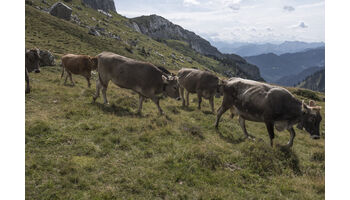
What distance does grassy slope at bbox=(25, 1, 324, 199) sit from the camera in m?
6.68

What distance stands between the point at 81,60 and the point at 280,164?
1853 cm

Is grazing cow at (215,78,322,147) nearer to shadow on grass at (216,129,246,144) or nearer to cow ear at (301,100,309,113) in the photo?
cow ear at (301,100,309,113)

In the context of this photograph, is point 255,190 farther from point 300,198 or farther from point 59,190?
point 59,190

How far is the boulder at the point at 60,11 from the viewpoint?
7913cm

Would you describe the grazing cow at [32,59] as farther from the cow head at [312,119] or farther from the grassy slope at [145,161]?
the cow head at [312,119]

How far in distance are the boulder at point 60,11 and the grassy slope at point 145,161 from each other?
270 ft

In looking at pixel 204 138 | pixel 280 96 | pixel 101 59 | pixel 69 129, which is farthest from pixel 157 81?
pixel 280 96

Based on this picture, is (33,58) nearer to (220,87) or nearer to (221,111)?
(220,87)

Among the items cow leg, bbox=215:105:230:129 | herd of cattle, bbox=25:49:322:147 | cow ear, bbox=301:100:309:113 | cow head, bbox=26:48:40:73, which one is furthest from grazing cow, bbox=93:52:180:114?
cow ear, bbox=301:100:309:113

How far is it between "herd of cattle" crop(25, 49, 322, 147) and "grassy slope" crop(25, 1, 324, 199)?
1.59m

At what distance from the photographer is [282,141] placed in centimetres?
1391

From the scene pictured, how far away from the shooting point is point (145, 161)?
834cm

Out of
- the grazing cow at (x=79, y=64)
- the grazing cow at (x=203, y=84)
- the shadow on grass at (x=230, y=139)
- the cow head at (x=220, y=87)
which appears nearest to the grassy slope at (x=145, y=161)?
the shadow on grass at (x=230, y=139)

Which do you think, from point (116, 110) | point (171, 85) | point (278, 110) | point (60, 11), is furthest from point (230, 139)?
point (60, 11)
